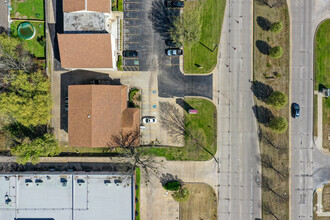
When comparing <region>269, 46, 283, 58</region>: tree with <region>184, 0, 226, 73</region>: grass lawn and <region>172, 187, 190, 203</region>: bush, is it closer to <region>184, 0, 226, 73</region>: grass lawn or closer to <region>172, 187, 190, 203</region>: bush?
<region>184, 0, 226, 73</region>: grass lawn

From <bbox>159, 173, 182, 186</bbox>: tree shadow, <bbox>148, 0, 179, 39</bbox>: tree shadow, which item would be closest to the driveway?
<bbox>148, 0, 179, 39</bbox>: tree shadow

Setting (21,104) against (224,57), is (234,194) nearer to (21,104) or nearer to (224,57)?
(224,57)

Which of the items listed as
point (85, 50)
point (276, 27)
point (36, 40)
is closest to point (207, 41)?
point (276, 27)

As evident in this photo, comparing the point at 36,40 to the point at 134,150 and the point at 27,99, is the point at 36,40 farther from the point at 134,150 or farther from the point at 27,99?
the point at 134,150

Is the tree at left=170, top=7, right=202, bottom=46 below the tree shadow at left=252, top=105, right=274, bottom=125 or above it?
above

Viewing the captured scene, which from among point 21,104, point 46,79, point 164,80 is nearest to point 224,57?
point 164,80

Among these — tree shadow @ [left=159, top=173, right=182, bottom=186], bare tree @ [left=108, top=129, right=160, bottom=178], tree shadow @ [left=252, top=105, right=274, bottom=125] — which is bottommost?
tree shadow @ [left=159, top=173, right=182, bottom=186]
